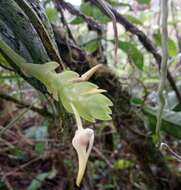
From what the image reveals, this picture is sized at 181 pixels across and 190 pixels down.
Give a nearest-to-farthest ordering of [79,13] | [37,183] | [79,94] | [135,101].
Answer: [79,94] < [79,13] < [135,101] < [37,183]

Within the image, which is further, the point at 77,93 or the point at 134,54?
the point at 134,54

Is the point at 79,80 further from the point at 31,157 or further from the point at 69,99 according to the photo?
the point at 31,157

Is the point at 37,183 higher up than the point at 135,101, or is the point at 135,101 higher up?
the point at 135,101

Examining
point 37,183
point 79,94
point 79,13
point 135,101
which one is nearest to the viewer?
point 79,94

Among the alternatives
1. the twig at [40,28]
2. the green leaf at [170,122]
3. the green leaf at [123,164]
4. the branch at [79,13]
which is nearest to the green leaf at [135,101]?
the green leaf at [170,122]

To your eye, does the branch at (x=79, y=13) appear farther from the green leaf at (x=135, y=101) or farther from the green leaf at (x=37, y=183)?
the green leaf at (x=37, y=183)

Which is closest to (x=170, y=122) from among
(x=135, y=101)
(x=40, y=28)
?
(x=135, y=101)

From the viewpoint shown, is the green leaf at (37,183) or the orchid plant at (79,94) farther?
the green leaf at (37,183)

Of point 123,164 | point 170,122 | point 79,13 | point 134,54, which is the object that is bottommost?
point 123,164

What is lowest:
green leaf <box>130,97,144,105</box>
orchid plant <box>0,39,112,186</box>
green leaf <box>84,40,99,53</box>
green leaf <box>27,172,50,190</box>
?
green leaf <box>27,172,50,190</box>

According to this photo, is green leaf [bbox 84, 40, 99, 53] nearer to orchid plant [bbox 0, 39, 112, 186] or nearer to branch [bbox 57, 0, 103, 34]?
branch [bbox 57, 0, 103, 34]

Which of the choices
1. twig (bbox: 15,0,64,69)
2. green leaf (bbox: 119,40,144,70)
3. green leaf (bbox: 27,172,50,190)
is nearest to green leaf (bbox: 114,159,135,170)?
green leaf (bbox: 27,172,50,190)

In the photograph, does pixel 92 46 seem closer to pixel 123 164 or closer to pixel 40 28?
pixel 123 164
